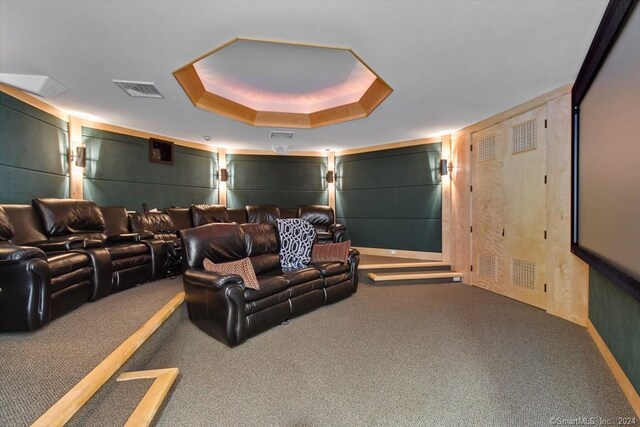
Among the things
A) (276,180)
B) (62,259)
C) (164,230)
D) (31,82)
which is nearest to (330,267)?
(62,259)

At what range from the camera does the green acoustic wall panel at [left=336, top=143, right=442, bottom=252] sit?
213 inches

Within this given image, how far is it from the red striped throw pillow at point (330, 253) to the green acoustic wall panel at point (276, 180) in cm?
301

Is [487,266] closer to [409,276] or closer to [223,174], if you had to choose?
[409,276]

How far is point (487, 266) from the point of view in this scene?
4137 mm

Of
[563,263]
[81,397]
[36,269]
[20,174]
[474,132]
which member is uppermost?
[474,132]

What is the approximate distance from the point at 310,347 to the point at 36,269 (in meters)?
2.25

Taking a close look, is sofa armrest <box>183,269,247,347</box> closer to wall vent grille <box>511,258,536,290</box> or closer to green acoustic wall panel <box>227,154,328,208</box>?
wall vent grille <box>511,258,536,290</box>

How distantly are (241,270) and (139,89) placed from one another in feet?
7.86

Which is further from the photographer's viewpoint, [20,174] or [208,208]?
[208,208]

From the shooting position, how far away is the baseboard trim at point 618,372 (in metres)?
1.70

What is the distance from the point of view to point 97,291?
2.89m

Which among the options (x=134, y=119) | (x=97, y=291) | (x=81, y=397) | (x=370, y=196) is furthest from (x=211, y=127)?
(x=81, y=397)

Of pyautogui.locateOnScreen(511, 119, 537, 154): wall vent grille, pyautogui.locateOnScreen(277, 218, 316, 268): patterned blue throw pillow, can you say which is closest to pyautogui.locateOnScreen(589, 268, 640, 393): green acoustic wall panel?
pyautogui.locateOnScreen(511, 119, 537, 154): wall vent grille

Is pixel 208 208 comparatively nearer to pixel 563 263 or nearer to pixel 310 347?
pixel 310 347
